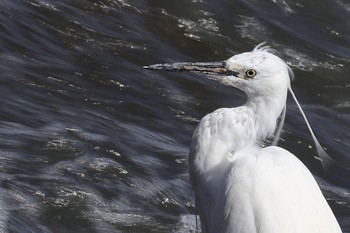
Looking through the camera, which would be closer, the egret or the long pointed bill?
the egret

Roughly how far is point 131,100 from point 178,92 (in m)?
0.63

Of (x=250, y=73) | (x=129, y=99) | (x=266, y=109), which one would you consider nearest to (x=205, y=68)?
(x=250, y=73)

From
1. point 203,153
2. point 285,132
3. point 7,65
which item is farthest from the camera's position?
point 285,132

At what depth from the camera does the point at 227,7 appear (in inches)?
448

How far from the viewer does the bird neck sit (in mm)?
5730

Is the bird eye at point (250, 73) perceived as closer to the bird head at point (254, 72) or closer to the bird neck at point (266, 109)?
the bird head at point (254, 72)

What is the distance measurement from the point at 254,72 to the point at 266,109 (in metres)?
0.22

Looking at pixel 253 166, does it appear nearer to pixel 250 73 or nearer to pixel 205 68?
pixel 250 73

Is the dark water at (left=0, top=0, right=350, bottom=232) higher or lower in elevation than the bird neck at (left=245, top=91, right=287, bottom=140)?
lower

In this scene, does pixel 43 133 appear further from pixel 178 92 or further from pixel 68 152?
pixel 178 92

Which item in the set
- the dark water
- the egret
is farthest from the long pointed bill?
the dark water

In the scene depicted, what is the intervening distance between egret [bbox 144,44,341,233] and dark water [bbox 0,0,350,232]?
3.36 feet

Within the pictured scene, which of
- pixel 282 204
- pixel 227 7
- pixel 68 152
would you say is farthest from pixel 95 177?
pixel 227 7

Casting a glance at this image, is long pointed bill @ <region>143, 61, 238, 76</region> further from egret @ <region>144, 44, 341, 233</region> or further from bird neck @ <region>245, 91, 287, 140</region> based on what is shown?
bird neck @ <region>245, 91, 287, 140</region>
